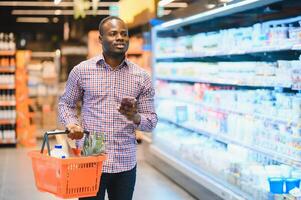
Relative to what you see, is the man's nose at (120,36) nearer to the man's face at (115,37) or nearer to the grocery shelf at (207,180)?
the man's face at (115,37)

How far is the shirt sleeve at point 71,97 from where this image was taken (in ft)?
11.2

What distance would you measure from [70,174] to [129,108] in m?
0.48

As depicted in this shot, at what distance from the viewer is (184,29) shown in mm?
8219

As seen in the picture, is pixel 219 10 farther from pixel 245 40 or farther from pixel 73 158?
pixel 73 158

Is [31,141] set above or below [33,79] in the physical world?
below

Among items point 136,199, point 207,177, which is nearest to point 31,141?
point 136,199

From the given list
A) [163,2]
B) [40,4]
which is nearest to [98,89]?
[163,2]

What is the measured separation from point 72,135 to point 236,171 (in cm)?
284

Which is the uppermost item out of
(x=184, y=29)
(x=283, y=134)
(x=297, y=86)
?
(x=184, y=29)

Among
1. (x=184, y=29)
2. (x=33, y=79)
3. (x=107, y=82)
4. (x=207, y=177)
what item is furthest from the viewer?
(x=33, y=79)

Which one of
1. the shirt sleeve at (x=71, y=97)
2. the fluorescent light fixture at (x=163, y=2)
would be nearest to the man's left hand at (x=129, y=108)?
the shirt sleeve at (x=71, y=97)

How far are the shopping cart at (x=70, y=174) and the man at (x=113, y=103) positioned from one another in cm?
30

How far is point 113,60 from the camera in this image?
3.36 metres

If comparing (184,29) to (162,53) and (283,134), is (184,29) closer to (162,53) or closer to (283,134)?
(162,53)
